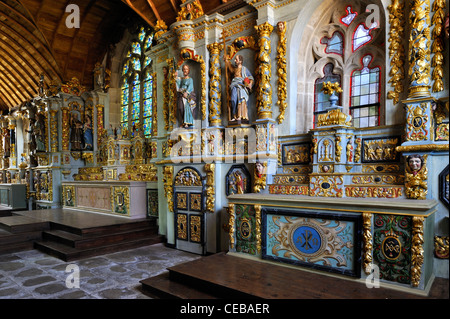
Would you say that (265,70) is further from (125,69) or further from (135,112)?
(125,69)

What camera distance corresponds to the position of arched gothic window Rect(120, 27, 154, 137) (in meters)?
10.1

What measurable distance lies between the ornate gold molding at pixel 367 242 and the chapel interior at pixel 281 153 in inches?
0.6

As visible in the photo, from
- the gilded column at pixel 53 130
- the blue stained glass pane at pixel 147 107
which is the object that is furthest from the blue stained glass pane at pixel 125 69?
the gilded column at pixel 53 130

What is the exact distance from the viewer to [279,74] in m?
5.54

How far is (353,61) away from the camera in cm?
523

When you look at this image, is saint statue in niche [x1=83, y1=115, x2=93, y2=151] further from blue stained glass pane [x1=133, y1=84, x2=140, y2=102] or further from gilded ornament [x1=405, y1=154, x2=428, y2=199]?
gilded ornament [x1=405, y1=154, x2=428, y2=199]

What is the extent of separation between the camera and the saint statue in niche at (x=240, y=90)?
5746 mm

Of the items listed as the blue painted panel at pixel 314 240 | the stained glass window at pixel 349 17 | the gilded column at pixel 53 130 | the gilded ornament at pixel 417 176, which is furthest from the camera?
the gilded column at pixel 53 130

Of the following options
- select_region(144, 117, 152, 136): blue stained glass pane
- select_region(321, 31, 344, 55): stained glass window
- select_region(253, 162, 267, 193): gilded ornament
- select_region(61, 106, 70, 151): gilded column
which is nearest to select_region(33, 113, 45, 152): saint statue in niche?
select_region(61, 106, 70, 151): gilded column

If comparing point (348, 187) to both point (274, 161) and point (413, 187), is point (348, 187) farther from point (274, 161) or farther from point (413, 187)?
point (274, 161)

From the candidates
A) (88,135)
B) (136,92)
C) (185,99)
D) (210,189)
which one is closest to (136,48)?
(136,92)

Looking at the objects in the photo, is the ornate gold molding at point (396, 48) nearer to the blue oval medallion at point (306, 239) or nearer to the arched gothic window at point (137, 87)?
the blue oval medallion at point (306, 239)

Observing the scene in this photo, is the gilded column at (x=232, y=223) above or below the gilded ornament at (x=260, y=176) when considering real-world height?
below
